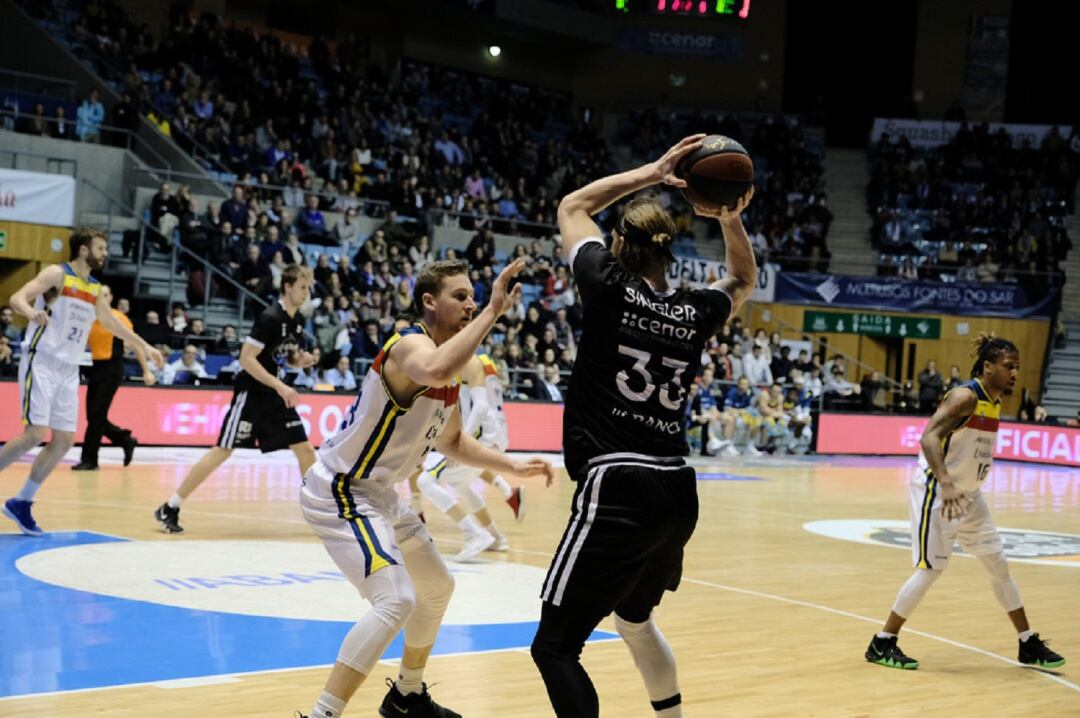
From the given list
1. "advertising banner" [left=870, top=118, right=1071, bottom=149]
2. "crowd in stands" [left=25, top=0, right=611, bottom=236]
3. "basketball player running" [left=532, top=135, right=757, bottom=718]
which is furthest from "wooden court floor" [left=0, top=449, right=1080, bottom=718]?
"advertising banner" [left=870, top=118, right=1071, bottom=149]

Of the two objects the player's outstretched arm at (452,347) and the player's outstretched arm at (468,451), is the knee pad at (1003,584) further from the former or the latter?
the player's outstretched arm at (452,347)

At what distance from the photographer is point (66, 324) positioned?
9898 mm

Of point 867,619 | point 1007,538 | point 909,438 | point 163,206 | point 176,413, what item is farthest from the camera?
point 909,438

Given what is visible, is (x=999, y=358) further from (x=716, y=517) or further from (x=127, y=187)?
(x=127, y=187)

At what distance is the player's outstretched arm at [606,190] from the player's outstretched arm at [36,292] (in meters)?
5.72

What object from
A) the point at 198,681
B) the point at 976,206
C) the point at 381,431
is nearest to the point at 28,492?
the point at 198,681

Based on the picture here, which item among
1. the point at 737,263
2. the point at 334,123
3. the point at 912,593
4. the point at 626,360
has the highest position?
the point at 334,123

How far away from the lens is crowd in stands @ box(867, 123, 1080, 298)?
31.5 meters

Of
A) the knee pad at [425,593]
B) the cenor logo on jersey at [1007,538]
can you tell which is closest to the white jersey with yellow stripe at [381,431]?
the knee pad at [425,593]

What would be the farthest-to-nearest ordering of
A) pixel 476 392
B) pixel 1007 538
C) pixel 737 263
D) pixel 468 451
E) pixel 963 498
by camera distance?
Result: pixel 1007 538 → pixel 476 392 → pixel 963 498 → pixel 468 451 → pixel 737 263

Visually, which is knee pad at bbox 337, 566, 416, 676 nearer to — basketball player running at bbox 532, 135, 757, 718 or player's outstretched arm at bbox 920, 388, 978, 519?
basketball player running at bbox 532, 135, 757, 718

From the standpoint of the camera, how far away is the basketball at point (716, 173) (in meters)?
4.33

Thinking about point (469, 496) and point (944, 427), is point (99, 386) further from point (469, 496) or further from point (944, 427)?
point (944, 427)

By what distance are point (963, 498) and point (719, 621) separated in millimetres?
1700
